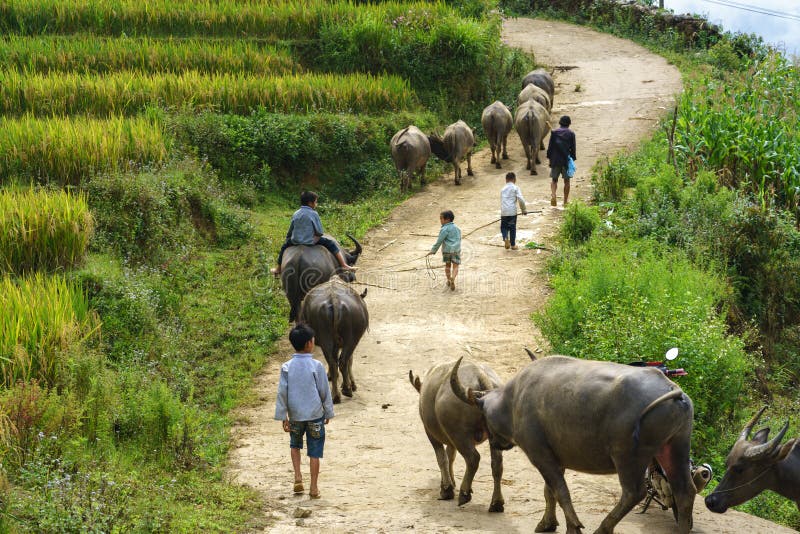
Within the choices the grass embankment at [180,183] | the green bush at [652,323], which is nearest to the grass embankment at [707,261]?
the green bush at [652,323]

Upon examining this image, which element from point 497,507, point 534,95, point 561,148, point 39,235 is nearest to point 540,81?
point 534,95

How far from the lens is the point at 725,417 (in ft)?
31.7

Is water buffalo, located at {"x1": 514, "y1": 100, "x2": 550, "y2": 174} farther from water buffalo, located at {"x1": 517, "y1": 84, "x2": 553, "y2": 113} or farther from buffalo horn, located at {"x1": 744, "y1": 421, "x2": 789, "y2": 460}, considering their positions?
buffalo horn, located at {"x1": 744, "y1": 421, "x2": 789, "y2": 460}

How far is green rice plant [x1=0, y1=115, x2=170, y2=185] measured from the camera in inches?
533

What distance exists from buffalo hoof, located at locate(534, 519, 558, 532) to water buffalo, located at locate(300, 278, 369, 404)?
12.2 feet

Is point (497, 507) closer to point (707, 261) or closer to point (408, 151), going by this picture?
point (707, 261)

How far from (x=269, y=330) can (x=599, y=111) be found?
1180cm

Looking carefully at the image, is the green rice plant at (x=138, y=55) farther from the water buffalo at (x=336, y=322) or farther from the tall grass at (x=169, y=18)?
the water buffalo at (x=336, y=322)

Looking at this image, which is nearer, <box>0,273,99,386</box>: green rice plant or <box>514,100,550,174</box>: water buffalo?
<box>0,273,99,386</box>: green rice plant

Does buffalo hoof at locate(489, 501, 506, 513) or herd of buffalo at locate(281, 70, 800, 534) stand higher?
herd of buffalo at locate(281, 70, 800, 534)

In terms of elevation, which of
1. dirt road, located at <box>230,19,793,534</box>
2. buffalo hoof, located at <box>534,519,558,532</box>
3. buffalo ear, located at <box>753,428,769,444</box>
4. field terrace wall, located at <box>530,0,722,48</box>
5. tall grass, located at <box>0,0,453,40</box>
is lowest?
dirt road, located at <box>230,19,793,534</box>

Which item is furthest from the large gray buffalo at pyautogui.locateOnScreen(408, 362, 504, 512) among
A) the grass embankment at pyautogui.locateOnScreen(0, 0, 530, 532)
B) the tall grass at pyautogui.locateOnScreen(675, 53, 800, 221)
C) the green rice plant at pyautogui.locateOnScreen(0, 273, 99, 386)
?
the tall grass at pyautogui.locateOnScreen(675, 53, 800, 221)

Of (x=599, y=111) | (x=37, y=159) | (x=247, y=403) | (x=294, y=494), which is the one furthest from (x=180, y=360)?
(x=599, y=111)

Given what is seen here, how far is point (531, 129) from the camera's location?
58.1 feet
